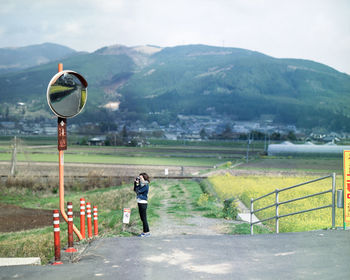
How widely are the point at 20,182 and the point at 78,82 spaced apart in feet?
105

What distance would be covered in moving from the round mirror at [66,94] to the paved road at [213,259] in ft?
9.19

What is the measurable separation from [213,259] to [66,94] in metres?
4.78

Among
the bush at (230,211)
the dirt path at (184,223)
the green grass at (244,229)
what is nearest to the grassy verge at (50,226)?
the dirt path at (184,223)

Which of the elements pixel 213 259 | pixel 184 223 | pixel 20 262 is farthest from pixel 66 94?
pixel 184 223

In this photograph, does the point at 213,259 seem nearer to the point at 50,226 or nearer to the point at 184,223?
the point at 184,223

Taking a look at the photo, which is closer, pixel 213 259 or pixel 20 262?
pixel 213 259

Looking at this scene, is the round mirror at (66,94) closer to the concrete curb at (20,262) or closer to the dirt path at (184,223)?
the concrete curb at (20,262)

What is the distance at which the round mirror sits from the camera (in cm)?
982

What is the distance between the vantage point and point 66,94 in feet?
33.5

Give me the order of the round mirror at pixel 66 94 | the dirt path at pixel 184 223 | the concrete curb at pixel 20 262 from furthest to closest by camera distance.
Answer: the dirt path at pixel 184 223 → the round mirror at pixel 66 94 → the concrete curb at pixel 20 262

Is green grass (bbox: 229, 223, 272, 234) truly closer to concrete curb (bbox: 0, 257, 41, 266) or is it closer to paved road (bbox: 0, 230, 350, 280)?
paved road (bbox: 0, 230, 350, 280)

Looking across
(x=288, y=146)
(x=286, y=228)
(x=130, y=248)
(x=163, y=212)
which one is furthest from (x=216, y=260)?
(x=288, y=146)

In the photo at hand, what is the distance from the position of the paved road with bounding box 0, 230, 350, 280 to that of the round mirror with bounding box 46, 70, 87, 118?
2.80m

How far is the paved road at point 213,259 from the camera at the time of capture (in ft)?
22.5
